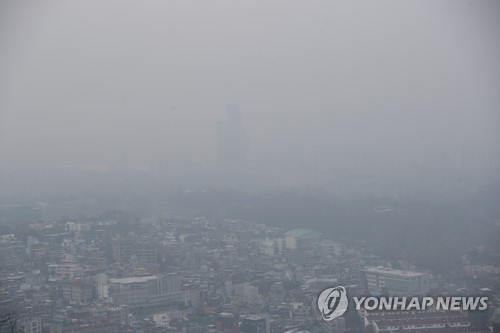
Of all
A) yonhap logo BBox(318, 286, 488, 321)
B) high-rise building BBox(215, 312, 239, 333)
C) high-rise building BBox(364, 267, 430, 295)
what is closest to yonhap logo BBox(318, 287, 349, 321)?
yonhap logo BBox(318, 286, 488, 321)

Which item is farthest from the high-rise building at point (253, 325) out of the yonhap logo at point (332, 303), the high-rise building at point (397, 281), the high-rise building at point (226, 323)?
the high-rise building at point (397, 281)

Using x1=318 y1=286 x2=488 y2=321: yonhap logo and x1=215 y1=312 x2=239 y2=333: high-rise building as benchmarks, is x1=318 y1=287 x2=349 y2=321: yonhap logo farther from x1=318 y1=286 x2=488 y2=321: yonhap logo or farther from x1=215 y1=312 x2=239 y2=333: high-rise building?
x1=215 y1=312 x2=239 y2=333: high-rise building

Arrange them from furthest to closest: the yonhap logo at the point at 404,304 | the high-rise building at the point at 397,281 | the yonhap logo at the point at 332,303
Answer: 1. the high-rise building at the point at 397,281
2. the yonhap logo at the point at 332,303
3. the yonhap logo at the point at 404,304

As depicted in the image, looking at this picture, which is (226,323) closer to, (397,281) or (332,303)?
(332,303)

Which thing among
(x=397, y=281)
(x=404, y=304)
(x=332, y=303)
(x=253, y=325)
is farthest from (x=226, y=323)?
(x=397, y=281)

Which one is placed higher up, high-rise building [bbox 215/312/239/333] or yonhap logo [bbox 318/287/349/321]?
yonhap logo [bbox 318/287/349/321]

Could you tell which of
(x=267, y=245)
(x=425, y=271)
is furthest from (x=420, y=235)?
(x=267, y=245)

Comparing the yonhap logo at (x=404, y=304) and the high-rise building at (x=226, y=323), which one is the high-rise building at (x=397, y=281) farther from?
the high-rise building at (x=226, y=323)

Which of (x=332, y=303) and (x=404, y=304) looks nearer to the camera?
(x=404, y=304)

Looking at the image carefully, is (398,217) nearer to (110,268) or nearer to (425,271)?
(425,271)
